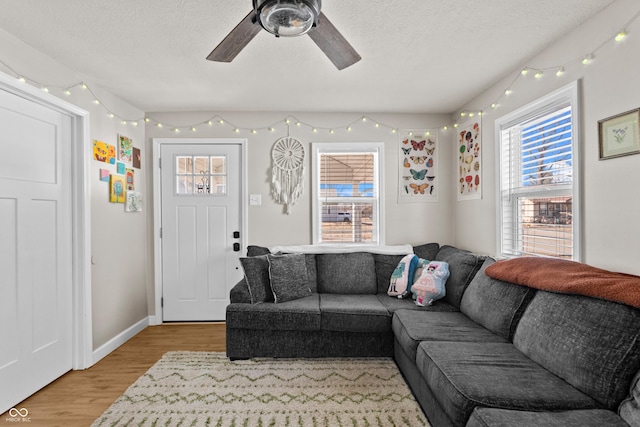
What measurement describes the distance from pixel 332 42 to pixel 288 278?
80.8 inches

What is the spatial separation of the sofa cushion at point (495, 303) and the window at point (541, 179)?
0.40 m

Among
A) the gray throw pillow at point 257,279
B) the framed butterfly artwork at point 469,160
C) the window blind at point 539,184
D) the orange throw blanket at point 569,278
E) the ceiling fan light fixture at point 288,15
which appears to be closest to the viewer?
the ceiling fan light fixture at point 288,15

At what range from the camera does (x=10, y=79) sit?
2.20 meters

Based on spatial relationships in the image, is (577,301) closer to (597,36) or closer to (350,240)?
(597,36)

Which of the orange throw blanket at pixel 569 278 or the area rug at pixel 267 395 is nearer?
the orange throw blanket at pixel 569 278

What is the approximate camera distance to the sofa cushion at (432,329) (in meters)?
2.23

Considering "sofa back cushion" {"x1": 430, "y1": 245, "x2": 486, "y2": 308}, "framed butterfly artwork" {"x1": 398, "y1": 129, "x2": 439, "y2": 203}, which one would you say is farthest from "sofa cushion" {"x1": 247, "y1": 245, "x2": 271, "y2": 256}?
"sofa back cushion" {"x1": 430, "y1": 245, "x2": 486, "y2": 308}

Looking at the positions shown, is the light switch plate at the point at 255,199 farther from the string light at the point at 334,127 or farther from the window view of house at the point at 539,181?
the window view of house at the point at 539,181

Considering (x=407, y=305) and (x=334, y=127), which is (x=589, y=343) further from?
(x=334, y=127)

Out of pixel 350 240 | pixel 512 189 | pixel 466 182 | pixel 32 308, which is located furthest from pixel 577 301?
pixel 32 308

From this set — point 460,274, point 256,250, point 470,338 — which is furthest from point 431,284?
point 256,250

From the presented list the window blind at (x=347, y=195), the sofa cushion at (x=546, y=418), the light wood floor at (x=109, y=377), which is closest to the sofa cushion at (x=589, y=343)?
the sofa cushion at (x=546, y=418)

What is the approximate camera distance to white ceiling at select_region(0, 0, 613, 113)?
1971mm

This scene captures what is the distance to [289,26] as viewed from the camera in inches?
59.2
